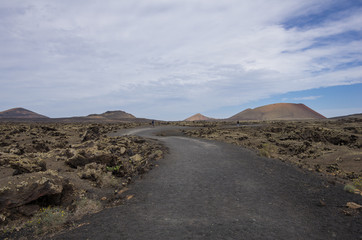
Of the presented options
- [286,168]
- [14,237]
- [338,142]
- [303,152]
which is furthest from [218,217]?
[338,142]

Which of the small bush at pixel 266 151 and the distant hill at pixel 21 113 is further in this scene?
the distant hill at pixel 21 113

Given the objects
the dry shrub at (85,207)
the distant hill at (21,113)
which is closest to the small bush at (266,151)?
the dry shrub at (85,207)

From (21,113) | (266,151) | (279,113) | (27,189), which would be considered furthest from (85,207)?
(21,113)

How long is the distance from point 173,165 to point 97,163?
388cm

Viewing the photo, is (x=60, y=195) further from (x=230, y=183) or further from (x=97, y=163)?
(x=230, y=183)

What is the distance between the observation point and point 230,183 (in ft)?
29.0

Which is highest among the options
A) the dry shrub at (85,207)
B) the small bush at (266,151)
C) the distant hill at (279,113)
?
the distant hill at (279,113)

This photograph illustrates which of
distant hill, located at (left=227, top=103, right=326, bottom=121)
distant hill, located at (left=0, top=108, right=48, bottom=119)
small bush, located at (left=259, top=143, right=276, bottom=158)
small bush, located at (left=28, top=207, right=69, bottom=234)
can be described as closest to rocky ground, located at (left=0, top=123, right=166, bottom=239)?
small bush, located at (left=28, top=207, right=69, bottom=234)

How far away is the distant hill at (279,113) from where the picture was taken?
5347 inches

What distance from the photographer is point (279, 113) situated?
139125 millimetres

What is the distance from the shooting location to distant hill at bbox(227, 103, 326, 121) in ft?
446

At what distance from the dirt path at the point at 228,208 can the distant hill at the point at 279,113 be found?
127 meters

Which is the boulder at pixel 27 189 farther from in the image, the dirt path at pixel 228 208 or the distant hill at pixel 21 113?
the distant hill at pixel 21 113

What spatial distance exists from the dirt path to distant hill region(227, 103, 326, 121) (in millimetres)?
126954
